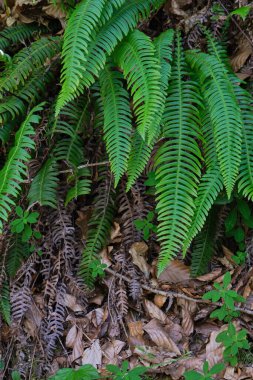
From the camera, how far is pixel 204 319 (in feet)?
9.88

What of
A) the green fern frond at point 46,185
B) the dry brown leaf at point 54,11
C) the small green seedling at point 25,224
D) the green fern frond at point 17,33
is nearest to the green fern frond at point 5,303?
the small green seedling at point 25,224

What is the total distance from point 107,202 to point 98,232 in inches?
8.2

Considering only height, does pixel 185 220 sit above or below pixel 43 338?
above

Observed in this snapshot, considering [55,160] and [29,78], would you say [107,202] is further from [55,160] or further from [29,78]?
[29,78]

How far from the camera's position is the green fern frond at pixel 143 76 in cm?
259

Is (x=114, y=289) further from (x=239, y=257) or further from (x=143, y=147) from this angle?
(x=143, y=147)

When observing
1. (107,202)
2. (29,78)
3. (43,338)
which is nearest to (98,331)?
A: (43,338)

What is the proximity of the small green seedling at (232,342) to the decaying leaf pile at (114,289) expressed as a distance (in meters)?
0.22

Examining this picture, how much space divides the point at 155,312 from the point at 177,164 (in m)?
0.98

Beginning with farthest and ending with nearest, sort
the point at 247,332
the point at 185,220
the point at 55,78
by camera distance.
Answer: the point at 55,78 → the point at 247,332 → the point at 185,220

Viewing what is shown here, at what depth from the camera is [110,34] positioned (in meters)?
2.86

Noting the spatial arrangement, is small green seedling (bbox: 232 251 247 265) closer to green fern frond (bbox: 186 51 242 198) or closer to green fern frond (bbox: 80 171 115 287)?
green fern frond (bbox: 186 51 242 198)

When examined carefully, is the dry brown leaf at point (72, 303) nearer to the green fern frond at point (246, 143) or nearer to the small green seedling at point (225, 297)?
the small green seedling at point (225, 297)

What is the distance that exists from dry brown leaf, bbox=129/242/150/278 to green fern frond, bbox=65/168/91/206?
1.61ft
